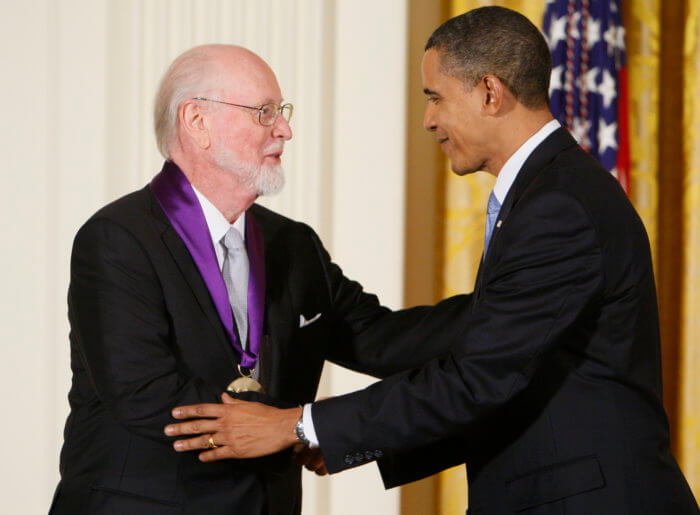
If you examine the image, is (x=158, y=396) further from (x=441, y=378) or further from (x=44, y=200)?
(x=44, y=200)

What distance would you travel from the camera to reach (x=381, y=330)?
2908mm

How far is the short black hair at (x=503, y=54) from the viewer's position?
236 centimetres

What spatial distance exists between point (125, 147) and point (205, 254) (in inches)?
67.7

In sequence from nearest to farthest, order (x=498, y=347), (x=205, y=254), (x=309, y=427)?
(x=498, y=347)
(x=309, y=427)
(x=205, y=254)

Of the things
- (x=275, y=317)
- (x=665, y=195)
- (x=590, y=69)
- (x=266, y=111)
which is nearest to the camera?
(x=275, y=317)

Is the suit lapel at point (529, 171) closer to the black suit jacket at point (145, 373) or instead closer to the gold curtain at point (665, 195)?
the black suit jacket at point (145, 373)

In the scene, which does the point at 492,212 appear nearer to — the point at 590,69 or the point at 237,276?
the point at 237,276

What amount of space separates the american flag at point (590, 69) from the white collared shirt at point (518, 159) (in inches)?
69.3

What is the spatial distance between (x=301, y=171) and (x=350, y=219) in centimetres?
30

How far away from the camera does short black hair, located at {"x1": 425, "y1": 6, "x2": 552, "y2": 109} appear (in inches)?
93.0

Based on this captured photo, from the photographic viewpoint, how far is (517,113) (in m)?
2.37

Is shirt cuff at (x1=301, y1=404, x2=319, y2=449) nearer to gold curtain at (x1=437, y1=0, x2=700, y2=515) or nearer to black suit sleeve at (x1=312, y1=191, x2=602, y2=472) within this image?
black suit sleeve at (x1=312, y1=191, x2=602, y2=472)

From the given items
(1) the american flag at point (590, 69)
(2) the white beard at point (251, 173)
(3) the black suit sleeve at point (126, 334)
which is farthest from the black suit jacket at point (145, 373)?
Result: (1) the american flag at point (590, 69)

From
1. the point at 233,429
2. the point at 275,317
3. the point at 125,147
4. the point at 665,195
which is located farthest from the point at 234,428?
the point at 665,195
